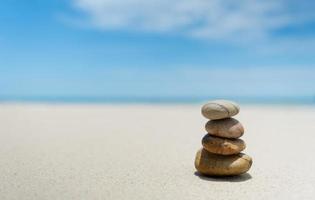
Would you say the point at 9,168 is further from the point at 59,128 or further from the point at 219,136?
the point at 59,128

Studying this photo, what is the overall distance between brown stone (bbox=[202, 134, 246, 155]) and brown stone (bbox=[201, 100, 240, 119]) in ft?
1.42

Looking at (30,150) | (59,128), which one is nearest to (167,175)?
(30,150)

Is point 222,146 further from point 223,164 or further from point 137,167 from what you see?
point 137,167

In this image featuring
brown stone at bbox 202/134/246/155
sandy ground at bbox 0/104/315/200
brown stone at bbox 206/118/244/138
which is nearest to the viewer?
sandy ground at bbox 0/104/315/200

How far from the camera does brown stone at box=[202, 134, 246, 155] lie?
8.41 m

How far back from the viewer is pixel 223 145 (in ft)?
27.6

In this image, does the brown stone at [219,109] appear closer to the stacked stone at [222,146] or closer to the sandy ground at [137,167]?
the stacked stone at [222,146]

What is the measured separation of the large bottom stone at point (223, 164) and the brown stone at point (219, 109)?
0.76 metres

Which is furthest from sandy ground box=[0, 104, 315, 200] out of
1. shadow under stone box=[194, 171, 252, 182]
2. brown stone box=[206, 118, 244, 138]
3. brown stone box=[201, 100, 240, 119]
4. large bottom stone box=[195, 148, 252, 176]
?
brown stone box=[201, 100, 240, 119]

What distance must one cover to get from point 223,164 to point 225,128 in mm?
668

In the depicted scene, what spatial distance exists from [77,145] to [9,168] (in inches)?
145

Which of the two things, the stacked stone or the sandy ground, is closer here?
the sandy ground

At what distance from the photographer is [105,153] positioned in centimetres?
1155

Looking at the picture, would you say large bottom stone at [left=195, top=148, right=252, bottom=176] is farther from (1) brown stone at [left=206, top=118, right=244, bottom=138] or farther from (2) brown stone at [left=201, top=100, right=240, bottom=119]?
(2) brown stone at [left=201, top=100, right=240, bottom=119]
